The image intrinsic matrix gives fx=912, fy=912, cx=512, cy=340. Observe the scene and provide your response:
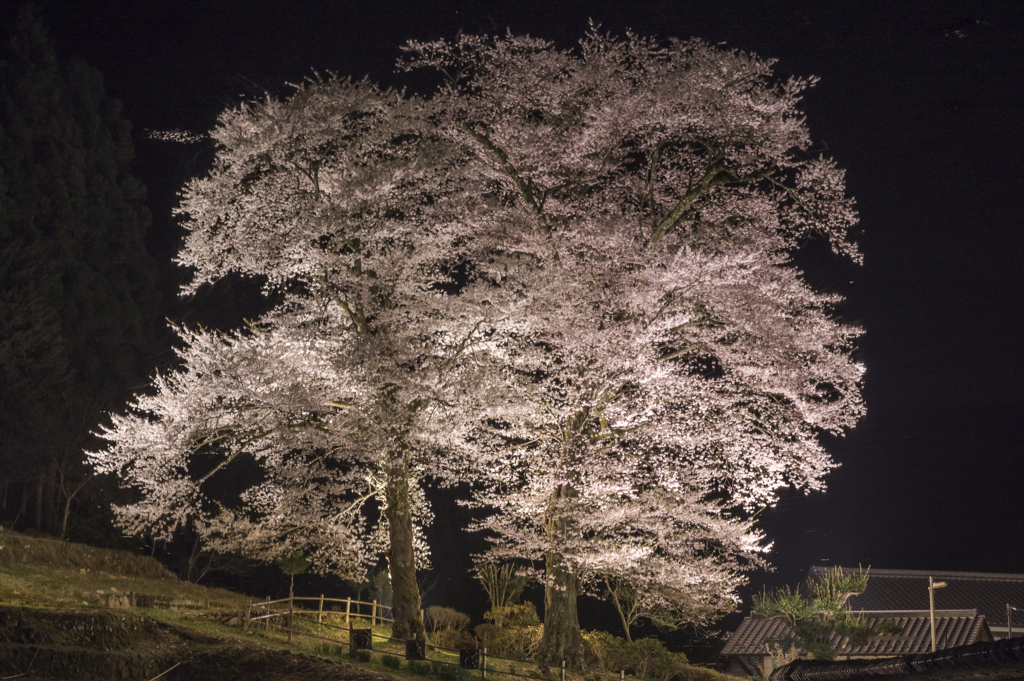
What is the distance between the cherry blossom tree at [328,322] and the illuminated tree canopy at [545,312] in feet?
0.16

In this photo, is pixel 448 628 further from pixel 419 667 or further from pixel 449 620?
pixel 419 667

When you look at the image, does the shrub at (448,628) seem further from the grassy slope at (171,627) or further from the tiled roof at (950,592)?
the tiled roof at (950,592)

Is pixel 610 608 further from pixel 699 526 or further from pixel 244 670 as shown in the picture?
pixel 244 670

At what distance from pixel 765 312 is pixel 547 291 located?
3397 mm

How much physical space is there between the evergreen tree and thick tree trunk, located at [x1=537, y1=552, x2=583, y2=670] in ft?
52.1

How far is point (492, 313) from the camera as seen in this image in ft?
47.0

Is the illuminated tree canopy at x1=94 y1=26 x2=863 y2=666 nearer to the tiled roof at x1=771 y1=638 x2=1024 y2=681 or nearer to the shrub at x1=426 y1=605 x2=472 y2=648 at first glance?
the shrub at x1=426 y1=605 x2=472 y2=648

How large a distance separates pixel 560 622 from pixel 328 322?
6.25m

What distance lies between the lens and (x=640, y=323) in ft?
44.7

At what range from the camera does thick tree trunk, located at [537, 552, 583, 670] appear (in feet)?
46.2

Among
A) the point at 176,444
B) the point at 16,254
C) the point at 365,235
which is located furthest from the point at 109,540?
the point at 365,235

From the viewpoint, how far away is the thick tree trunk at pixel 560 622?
14.1 m

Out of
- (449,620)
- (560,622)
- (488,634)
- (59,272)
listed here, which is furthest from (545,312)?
(59,272)

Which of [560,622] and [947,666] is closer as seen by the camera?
[947,666]
